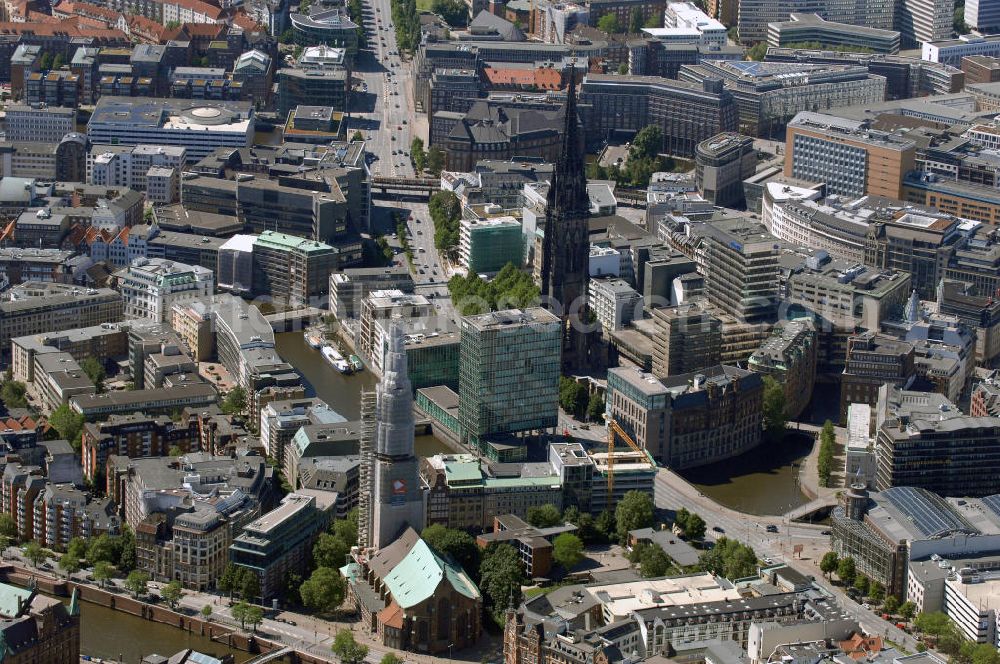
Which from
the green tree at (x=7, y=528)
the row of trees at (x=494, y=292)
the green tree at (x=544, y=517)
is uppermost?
the row of trees at (x=494, y=292)

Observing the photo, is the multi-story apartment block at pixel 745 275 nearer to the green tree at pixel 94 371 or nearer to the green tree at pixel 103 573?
the green tree at pixel 94 371

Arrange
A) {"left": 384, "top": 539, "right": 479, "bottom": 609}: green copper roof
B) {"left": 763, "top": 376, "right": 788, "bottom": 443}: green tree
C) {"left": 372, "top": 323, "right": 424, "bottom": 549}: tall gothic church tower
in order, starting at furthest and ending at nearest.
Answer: {"left": 763, "top": 376, "right": 788, "bottom": 443}: green tree, {"left": 372, "top": 323, "right": 424, "bottom": 549}: tall gothic church tower, {"left": 384, "top": 539, "right": 479, "bottom": 609}: green copper roof

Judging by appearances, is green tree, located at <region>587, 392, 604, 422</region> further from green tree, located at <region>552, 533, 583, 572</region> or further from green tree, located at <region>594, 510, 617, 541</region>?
green tree, located at <region>552, 533, 583, 572</region>

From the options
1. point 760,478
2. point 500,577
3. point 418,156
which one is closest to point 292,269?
point 418,156

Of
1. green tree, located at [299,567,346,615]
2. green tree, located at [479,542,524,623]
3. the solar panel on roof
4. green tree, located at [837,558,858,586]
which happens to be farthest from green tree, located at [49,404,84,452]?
the solar panel on roof

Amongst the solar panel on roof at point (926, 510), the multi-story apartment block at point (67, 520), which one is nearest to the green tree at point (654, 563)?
the solar panel on roof at point (926, 510)
